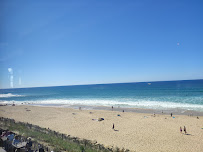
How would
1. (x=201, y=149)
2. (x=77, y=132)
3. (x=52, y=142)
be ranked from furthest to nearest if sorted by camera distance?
(x=77, y=132) → (x=201, y=149) → (x=52, y=142)

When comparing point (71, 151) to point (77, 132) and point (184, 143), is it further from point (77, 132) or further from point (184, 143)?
point (184, 143)

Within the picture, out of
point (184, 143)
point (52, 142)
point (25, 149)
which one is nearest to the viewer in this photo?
point (25, 149)

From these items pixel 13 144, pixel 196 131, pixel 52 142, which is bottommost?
pixel 196 131

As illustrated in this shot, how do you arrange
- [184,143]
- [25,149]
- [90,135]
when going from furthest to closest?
[90,135], [184,143], [25,149]

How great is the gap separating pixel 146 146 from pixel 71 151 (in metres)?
8.03

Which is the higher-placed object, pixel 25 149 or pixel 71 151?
pixel 25 149

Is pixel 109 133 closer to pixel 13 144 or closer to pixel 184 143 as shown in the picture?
pixel 184 143

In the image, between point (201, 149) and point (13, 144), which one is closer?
point (13, 144)

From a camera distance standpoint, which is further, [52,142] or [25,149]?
[52,142]

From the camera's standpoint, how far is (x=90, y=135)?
1650 centimetres

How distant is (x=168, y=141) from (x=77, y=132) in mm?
10703

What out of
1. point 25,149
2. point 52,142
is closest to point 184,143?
point 52,142

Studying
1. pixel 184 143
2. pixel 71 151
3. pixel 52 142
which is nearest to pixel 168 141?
pixel 184 143

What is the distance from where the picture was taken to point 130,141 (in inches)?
567
